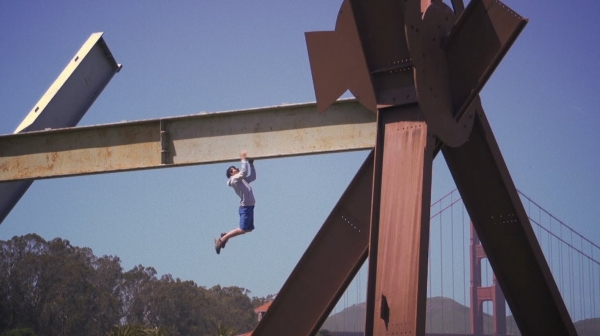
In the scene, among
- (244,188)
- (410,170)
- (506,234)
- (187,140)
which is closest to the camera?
(410,170)

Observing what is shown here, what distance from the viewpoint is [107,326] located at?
7169 cm

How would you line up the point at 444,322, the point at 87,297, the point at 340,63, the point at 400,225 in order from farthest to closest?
1. the point at 444,322
2. the point at 87,297
3. the point at 340,63
4. the point at 400,225

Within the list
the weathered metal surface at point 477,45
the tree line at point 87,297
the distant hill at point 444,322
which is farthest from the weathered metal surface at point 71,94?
the distant hill at point 444,322

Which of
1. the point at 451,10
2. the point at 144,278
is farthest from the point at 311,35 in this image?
the point at 144,278

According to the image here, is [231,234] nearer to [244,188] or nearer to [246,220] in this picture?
[246,220]

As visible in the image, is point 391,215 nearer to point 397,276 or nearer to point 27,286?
point 397,276

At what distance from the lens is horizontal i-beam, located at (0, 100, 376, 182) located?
12828 mm

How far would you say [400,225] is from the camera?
7527 millimetres

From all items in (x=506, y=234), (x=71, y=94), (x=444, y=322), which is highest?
(x=444, y=322)

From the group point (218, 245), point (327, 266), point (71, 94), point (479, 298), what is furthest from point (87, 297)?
point (327, 266)

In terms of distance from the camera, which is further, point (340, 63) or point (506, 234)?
point (506, 234)

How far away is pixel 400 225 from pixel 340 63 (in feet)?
5.55

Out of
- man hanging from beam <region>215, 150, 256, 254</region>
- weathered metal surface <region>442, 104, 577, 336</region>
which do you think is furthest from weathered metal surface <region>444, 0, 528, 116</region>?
man hanging from beam <region>215, 150, 256, 254</region>

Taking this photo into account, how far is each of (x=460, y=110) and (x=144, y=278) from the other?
78.5m
